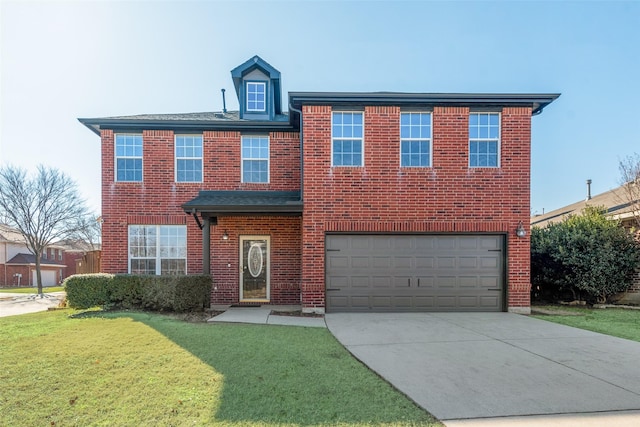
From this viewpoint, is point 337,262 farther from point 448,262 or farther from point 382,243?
point 448,262

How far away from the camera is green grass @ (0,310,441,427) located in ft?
10.6

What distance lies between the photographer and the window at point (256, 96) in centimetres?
1199

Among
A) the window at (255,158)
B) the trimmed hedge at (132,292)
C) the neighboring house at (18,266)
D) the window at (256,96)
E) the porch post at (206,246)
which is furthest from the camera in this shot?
the neighboring house at (18,266)

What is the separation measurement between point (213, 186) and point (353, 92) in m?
5.18

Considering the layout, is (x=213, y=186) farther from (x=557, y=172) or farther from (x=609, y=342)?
(x=557, y=172)

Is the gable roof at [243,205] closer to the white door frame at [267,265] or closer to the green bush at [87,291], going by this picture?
the white door frame at [267,265]

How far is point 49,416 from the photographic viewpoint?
3248mm

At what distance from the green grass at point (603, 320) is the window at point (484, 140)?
4.28 metres

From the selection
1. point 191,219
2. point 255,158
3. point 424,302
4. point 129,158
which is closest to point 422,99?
point 255,158

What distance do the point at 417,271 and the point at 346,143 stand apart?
13.2ft

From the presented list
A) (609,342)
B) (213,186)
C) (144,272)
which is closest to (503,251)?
(609,342)

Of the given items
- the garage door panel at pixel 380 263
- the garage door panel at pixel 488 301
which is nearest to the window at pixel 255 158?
the garage door panel at pixel 380 263

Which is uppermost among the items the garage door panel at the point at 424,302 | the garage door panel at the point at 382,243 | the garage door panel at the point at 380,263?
the garage door panel at the point at 382,243

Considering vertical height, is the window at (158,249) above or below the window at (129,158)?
below
